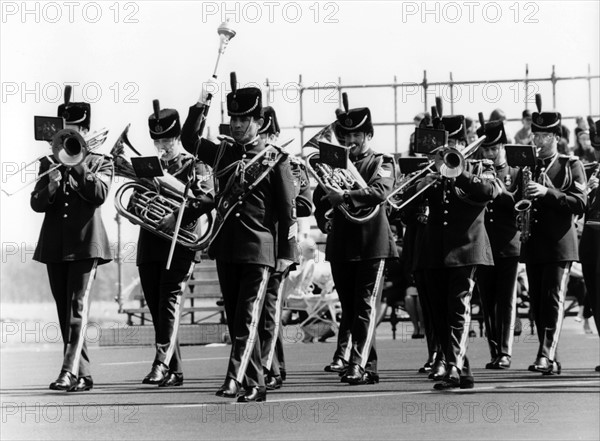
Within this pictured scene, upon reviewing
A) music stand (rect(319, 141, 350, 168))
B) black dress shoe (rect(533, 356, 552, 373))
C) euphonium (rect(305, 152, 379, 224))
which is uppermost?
music stand (rect(319, 141, 350, 168))

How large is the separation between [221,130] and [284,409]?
3422 millimetres

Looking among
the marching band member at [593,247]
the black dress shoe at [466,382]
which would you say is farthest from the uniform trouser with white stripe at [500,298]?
the black dress shoe at [466,382]

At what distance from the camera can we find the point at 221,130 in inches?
537

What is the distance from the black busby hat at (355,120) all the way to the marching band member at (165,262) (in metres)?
1.23

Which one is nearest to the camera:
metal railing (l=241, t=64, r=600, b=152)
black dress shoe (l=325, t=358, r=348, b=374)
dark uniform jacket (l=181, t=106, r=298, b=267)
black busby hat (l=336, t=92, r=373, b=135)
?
dark uniform jacket (l=181, t=106, r=298, b=267)

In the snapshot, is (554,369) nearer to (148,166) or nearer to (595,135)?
(595,135)

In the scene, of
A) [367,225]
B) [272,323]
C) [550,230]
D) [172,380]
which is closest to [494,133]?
[550,230]

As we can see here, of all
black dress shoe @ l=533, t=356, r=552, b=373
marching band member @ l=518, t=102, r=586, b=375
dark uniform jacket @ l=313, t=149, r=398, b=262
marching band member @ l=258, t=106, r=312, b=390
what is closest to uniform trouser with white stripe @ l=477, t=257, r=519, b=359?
marching band member @ l=518, t=102, r=586, b=375

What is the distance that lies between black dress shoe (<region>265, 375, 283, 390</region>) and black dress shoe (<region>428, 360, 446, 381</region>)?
1.39m

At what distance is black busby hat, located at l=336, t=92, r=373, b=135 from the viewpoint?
1306cm

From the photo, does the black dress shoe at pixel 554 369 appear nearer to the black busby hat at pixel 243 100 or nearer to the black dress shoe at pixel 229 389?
the black dress shoe at pixel 229 389

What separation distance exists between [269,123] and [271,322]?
190 centimetres

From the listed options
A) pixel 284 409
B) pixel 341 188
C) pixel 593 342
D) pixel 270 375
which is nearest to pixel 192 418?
pixel 284 409

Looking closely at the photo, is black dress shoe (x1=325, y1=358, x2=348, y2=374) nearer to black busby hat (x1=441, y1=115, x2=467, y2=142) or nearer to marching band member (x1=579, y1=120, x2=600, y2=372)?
marching band member (x1=579, y1=120, x2=600, y2=372)
